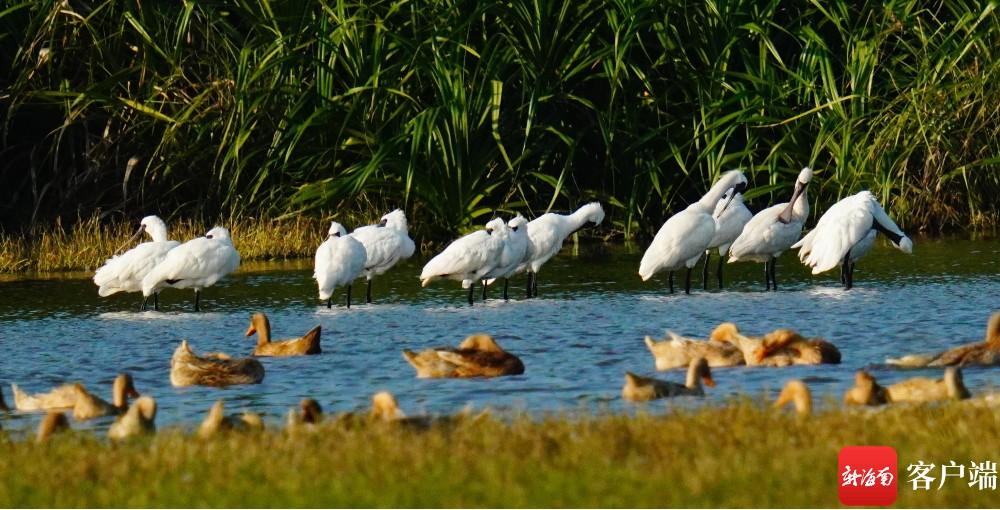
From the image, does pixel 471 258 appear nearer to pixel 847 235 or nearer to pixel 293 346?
pixel 847 235

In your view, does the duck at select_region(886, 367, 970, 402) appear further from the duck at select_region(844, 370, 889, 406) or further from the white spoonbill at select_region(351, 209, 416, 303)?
the white spoonbill at select_region(351, 209, 416, 303)

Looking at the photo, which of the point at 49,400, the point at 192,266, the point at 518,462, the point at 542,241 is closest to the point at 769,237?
the point at 542,241

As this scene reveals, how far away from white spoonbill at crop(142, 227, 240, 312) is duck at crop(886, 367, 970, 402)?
31.3 feet

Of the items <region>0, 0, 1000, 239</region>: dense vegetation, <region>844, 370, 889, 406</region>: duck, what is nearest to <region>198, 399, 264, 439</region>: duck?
<region>844, 370, 889, 406</region>: duck

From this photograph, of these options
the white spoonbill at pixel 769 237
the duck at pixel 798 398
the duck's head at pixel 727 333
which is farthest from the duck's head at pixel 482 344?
the white spoonbill at pixel 769 237

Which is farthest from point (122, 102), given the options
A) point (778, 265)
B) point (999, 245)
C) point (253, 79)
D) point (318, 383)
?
point (318, 383)

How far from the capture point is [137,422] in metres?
9.00

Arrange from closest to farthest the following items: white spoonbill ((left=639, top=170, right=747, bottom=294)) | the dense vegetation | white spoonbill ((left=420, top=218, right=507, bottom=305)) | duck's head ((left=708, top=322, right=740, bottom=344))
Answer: duck's head ((left=708, top=322, right=740, bottom=344)) → white spoonbill ((left=420, top=218, right=507, bottom=305)) → white spoonbill ((left=639, top=170, right=747, bottom=294)) → the dense vegetation

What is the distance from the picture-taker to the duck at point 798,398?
8.93 meters

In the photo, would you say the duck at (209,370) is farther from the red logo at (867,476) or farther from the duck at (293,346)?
the red logo at (867,476)

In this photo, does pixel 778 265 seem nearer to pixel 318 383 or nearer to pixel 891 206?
pixel 891 206

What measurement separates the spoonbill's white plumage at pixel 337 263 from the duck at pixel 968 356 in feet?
23.9

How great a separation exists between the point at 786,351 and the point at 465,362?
2069 millimetres

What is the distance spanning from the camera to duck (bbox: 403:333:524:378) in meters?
11.5
